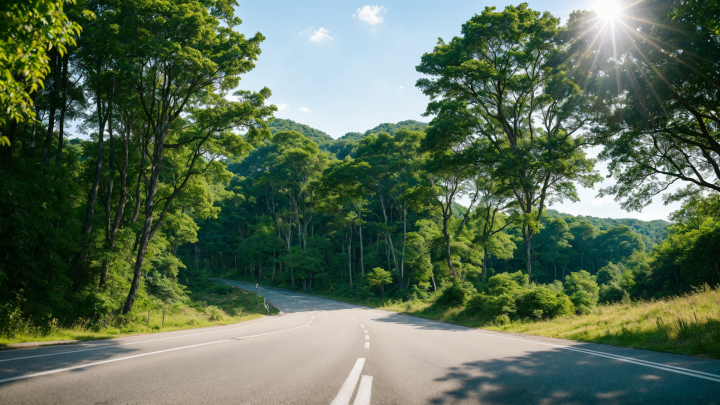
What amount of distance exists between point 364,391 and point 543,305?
14980mm

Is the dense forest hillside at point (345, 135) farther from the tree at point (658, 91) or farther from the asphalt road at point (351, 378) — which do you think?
the asphalt road at point (351, 378)

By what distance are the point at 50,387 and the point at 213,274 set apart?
73806 mm

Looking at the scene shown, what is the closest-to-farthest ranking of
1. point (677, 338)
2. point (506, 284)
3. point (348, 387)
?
1. point (348, 387)
2. point (677, 338)
3. point (506, 284)

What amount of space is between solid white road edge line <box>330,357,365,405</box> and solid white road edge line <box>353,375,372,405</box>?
0.09 metres

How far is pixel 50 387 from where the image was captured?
3721mm

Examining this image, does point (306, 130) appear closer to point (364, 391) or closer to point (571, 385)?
point (364, 391)

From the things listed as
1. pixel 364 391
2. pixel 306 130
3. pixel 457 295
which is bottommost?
pixel 457 295

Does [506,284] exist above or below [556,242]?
below

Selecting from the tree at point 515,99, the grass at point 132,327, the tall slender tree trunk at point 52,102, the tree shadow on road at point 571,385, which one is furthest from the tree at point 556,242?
the tall slender tree trunk at point 52,102

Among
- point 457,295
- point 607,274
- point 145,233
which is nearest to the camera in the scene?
point 145,233

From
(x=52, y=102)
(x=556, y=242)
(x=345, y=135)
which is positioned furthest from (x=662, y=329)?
A: (x=345, y=135)

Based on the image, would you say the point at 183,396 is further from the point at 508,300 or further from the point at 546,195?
the point at 546,195

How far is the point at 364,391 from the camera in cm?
383

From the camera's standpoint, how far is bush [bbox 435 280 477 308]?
21.5 metres
